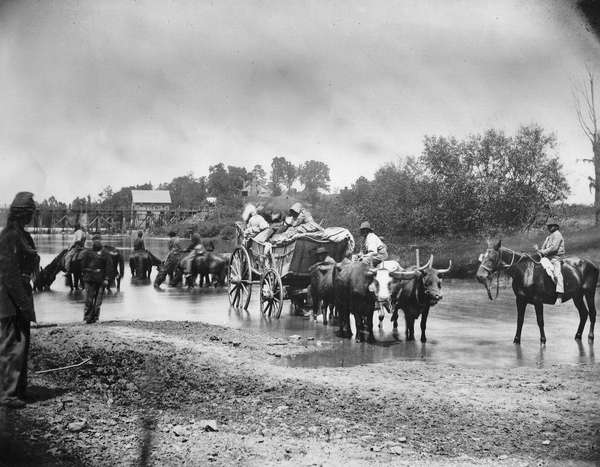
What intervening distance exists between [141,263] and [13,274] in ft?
57.3

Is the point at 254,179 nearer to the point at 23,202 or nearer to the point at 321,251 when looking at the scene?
the point at 321,251

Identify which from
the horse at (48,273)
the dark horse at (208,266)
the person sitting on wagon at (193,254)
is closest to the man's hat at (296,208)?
the horse at (48,273)

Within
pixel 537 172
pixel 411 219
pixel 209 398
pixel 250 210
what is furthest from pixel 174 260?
pixel 209 398

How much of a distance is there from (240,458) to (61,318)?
27.8 feet

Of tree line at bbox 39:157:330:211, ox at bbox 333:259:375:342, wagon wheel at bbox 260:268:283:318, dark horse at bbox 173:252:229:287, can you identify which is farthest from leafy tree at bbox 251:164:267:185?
dark horse at bbox 173:252:229:287

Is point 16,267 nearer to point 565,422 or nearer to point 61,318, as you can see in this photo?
point 565,422

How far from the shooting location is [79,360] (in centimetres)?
754

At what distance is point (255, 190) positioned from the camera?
1644 cm

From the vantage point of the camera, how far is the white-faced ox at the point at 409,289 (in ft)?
34.9

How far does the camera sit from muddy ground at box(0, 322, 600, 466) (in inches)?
196

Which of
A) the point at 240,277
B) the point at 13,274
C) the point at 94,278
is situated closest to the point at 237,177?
the point at 240,277

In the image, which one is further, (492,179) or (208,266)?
(208,266)

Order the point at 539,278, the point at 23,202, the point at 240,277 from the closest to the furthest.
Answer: the point at 23,202, the point at 539,278, the point at 240,277

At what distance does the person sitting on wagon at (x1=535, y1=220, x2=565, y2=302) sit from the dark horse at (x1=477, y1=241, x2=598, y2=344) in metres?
0.13
